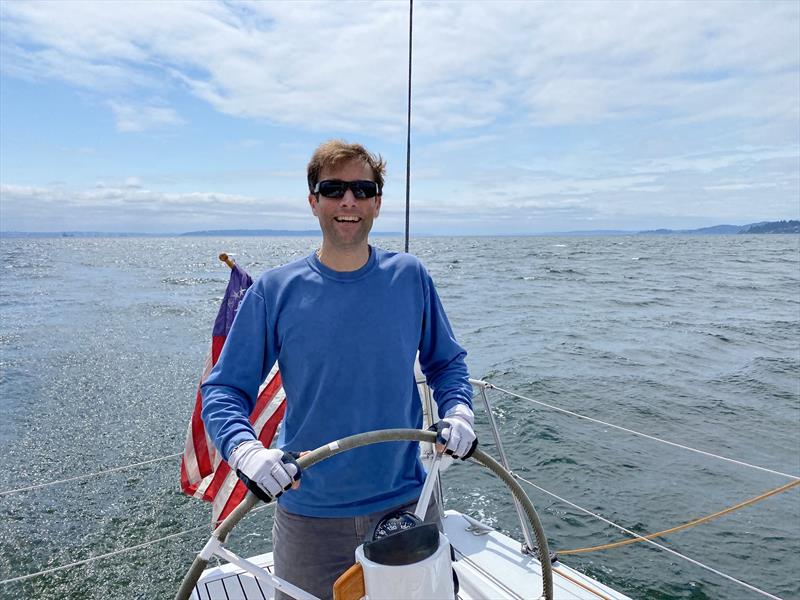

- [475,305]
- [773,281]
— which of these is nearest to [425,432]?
[475,305]

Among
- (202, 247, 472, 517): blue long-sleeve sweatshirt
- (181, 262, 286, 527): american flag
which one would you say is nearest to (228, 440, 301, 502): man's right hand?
(202, 247, 472, 517): blue long-sleeve sweatshirt

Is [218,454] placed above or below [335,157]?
below

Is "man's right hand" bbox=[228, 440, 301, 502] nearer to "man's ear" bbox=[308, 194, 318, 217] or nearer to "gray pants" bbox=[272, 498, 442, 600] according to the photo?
"gray pants" bbox=[272, 498, 442, 600]

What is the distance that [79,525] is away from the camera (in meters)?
6.30

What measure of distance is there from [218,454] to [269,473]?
1.84 m

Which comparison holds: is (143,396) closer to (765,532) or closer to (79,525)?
(79,525)

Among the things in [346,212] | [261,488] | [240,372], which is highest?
[346,212]

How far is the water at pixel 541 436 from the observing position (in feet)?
18.8

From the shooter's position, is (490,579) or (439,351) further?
(490,579)

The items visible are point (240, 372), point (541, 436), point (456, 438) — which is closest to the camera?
point (456, 438)

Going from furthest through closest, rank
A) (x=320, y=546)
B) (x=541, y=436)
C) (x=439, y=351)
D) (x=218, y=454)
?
(x=541, y=436) < (x=218, y=454) < (x=439, y=351) < (x=320, y=546)

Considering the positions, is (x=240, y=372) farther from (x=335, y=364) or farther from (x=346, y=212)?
(x=346, y=212)

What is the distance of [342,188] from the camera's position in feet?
5.69

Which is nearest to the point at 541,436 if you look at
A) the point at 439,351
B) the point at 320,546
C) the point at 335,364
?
the point at 439,351
